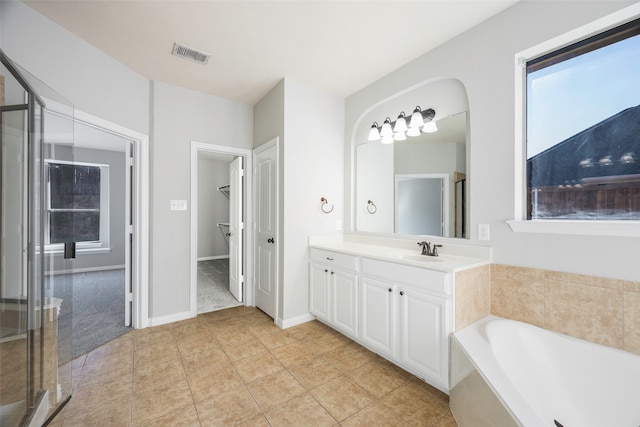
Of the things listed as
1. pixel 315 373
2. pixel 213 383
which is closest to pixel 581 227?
pixel 315 373

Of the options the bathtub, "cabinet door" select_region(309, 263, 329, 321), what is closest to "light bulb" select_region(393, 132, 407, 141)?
"cabinet door" select_region(309, 263, 329, 321)

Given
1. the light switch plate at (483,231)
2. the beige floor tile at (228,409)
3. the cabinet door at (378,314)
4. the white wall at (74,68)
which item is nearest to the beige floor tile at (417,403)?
the cabinet door at (378,314)

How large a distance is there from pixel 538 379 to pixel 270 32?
2.87 metres

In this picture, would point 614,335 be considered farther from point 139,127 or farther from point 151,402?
point 139,127

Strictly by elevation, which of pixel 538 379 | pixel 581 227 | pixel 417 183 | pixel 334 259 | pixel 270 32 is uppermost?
pixel 270 32

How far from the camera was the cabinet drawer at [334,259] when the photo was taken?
91.9 inches

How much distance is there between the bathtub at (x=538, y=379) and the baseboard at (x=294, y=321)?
1589 mm

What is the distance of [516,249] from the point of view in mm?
1738

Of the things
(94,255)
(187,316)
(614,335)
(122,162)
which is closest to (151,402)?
(187,316)

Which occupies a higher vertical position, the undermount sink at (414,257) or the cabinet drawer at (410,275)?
the undermount sink at (414,257)

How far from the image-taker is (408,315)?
72.9 inches

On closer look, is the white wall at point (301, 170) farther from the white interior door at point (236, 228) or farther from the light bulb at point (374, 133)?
the white interior door at point (236, 228)

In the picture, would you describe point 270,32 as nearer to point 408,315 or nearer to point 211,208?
point 408,315

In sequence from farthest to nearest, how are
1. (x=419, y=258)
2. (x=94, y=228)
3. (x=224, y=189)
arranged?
(x=224, y=189), (x=94, y=228), (x=419, y=258)
